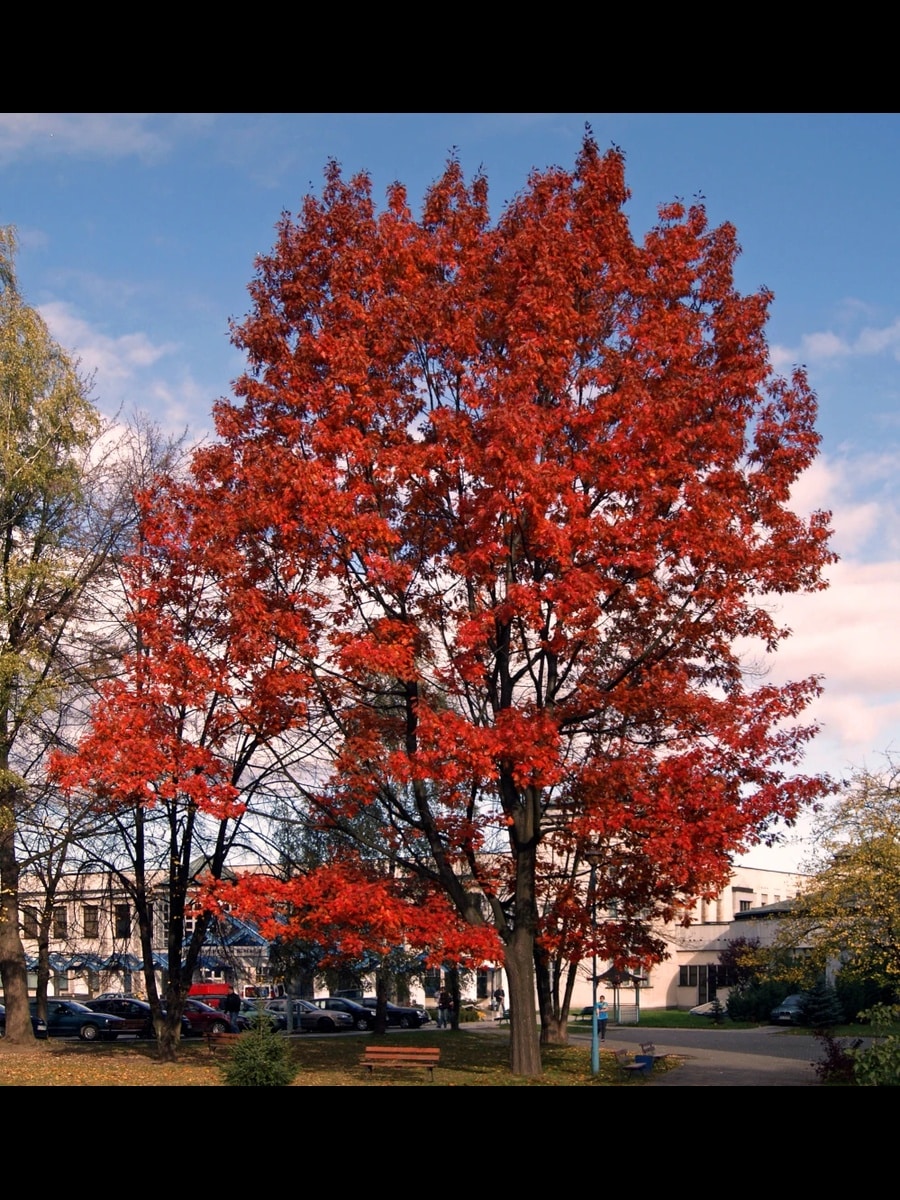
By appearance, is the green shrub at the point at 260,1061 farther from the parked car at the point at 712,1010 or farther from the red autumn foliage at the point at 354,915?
the parked car at the point at 712,1010

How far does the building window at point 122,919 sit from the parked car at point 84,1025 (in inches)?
194

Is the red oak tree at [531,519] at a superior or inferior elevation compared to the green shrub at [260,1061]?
superior

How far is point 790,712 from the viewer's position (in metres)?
17.7

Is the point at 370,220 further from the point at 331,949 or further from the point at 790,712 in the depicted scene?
the point at 331,949

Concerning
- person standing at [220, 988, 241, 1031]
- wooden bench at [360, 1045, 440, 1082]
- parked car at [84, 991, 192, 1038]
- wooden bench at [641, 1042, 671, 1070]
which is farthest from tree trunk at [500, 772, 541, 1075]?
parked car at [84, 991, 192, 1038]

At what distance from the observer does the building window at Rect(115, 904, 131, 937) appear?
30480 millimetres

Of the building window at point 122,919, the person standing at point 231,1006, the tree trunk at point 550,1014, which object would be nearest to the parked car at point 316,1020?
the person standing at point 231,1006

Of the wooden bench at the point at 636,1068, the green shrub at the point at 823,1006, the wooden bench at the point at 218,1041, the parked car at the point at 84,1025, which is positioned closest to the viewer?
the wooden bench at the point at 636,1068

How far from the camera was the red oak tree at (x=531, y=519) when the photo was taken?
55.5ft

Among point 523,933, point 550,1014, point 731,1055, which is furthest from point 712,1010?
point 523,933

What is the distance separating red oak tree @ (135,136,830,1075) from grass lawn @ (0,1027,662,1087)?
192 cm

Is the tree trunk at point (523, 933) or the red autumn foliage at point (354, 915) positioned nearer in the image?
the red autumn foliage at point (354, 915)
